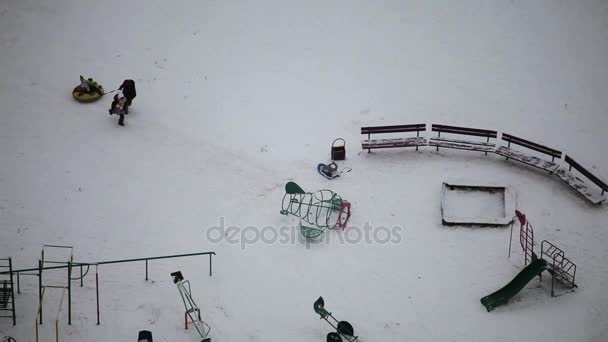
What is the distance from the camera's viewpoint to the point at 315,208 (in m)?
21.4

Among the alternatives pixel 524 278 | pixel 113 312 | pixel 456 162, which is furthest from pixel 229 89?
pixel 524 278

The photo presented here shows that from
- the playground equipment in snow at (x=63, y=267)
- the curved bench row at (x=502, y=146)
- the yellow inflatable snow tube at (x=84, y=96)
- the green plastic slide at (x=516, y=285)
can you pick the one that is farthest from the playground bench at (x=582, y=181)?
the yellow inflatable snow tube at (x=84, y=96)

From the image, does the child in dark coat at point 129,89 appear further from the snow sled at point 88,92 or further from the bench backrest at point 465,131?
the bench backrest at point 465,131

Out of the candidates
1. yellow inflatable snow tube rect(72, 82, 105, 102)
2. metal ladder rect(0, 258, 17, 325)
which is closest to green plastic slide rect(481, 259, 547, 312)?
metal ladder rect(0, 258, 17, 325)

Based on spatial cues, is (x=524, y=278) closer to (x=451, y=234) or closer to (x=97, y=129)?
(x=451, y=234)

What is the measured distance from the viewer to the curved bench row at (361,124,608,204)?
69.7ft

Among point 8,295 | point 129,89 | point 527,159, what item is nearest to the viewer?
point 8,295

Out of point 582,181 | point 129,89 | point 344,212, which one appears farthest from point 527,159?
point 129,89

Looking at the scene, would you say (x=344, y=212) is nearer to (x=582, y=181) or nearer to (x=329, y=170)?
(x=329, y=170)

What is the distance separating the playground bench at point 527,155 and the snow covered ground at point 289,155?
0.33 meters

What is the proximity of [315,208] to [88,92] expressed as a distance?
Result: 8.04 metres

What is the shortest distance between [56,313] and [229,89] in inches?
372

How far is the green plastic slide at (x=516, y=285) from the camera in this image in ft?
60.7

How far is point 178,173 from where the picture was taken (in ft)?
72.8
